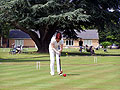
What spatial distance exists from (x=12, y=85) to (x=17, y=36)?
255ft

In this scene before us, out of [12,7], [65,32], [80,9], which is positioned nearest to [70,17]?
[80,9]

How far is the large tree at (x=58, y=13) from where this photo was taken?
1420 inches

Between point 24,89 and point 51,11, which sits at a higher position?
point 51,11

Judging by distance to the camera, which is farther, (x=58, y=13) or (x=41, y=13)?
(x=41, y=13)

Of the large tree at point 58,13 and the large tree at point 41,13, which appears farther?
the large tree at point 58,13

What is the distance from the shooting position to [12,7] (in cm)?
3719

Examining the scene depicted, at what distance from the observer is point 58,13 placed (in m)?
36.8

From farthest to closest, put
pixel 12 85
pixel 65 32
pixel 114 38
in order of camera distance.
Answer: pixel 114 38 → pixel 65 32 → pixel 12 85

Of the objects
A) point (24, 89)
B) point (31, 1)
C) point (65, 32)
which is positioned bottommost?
point (24, 89)

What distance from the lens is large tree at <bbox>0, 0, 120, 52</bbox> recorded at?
36.1 m

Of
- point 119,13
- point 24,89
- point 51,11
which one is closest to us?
point 24,89

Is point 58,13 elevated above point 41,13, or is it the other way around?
point 41,13

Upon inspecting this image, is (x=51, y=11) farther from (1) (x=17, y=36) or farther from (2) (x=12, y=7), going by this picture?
(1) (x=17, y=36)

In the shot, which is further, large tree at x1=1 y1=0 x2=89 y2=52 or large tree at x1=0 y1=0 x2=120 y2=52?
large tree at x1=0 y1=0 x2=120 y2=52
